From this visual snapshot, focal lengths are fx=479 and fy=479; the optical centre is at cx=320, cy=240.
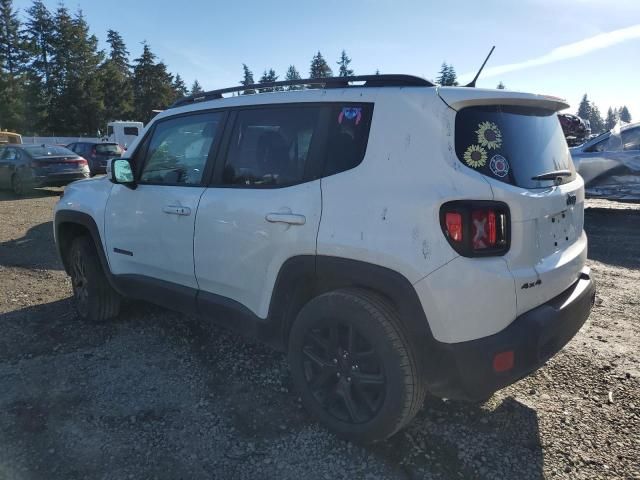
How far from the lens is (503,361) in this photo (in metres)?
2.19

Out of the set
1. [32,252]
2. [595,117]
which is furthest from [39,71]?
[595,117]

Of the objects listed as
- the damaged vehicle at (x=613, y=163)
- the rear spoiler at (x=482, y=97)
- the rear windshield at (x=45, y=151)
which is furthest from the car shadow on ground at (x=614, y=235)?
the rear windshield at (x=45, y=151)

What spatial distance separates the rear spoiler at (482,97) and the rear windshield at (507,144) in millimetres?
27

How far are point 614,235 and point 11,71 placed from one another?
66.9m

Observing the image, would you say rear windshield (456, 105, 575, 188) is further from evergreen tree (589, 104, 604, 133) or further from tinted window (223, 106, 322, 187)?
evergreen tree (589, 104, 604, 133)

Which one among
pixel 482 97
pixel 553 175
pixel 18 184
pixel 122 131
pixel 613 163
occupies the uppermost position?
pixel 122 131

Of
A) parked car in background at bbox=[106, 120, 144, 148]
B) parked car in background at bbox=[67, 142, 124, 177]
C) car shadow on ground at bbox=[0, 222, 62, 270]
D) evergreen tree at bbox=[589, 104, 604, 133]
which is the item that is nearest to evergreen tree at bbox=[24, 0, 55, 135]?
parked car in background at bbox=[106, 120, 144, 148]

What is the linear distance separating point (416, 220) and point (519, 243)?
497mm

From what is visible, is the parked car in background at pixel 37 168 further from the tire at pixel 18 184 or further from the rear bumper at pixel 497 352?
the rear bumper at pixel 497 352

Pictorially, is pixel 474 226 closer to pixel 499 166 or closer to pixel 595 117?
pixel 499 166

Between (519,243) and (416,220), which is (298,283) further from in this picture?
A: (519,243)

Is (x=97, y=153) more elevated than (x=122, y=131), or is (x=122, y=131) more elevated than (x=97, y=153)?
(x=122, y=131)

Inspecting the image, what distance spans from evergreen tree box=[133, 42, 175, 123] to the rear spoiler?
224 feet

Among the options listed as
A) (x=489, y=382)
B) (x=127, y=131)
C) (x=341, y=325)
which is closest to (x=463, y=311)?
(x=489, y=382)
